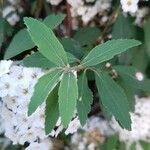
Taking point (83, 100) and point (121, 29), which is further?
point (121, 29)

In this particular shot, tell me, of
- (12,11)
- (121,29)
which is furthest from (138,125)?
(12,11)

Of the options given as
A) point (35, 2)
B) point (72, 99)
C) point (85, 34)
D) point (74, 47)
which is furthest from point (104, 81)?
Answer: point (35, 2)

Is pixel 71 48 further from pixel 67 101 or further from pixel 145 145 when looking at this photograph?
pixel 145 145

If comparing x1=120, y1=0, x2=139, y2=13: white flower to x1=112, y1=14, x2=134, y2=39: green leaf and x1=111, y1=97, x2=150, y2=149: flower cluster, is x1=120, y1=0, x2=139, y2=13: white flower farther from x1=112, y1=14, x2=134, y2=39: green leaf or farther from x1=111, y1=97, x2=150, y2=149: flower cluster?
x1=111, y1=97, x2=150, y2=149: flower cluster

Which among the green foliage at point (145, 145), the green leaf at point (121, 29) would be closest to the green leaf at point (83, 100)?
the green leaf at point (121, 29)

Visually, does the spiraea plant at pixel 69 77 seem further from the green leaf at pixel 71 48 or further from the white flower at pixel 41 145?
the white flower at pixel 41 145

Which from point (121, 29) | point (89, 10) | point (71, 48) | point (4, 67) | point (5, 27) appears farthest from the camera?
point (89, 10)
